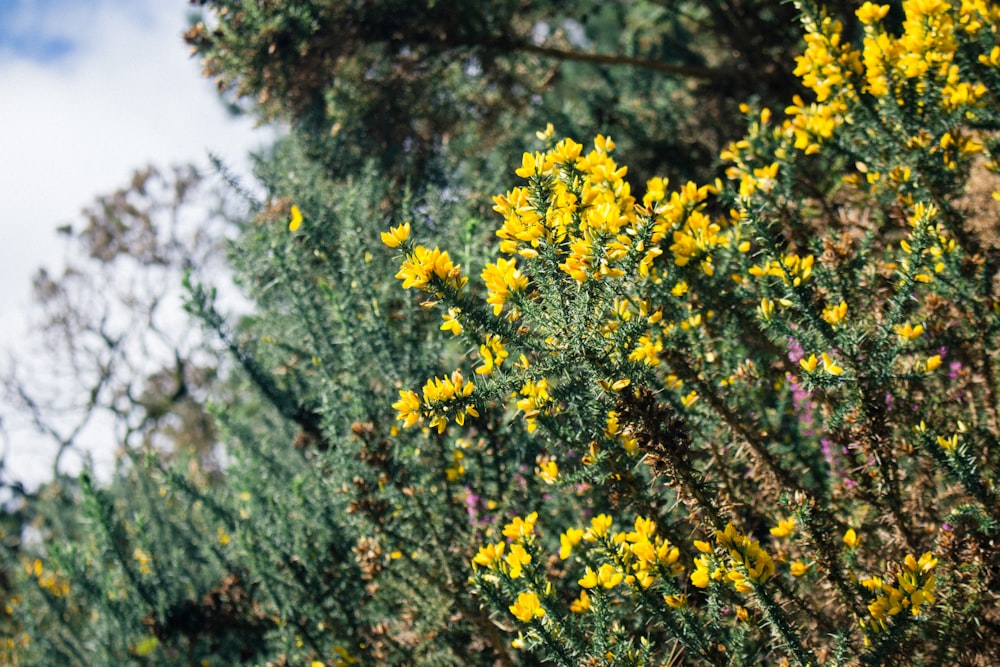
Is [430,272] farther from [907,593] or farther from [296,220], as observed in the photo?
[296,220]

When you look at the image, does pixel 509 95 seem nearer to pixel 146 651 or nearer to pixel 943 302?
pixel 943 302

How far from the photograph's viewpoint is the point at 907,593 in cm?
179

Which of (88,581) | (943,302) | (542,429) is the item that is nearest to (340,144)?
(88,581)

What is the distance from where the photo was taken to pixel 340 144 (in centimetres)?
500

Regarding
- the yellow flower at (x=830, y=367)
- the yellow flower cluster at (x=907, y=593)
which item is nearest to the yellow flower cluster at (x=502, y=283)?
the yellow flower at (x=830, y=367)

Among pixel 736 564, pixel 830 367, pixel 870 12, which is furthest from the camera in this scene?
pixel 870 12

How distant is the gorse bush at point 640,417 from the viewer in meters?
1.85

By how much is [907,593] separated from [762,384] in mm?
998

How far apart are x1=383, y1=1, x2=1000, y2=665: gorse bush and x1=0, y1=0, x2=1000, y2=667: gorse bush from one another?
0.01 meters

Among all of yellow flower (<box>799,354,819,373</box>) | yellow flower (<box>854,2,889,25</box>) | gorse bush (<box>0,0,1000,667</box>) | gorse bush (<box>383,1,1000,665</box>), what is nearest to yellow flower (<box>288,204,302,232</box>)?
gorse bush (<box>0,0,1000,667</box>)

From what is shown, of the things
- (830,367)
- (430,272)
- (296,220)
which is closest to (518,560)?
(430,272)

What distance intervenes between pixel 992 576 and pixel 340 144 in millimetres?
4409

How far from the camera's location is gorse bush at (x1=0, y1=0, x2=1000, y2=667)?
72.7 inches

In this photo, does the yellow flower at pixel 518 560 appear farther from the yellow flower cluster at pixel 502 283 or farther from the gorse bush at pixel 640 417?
the yellow flower cluster at pixel 502 283
